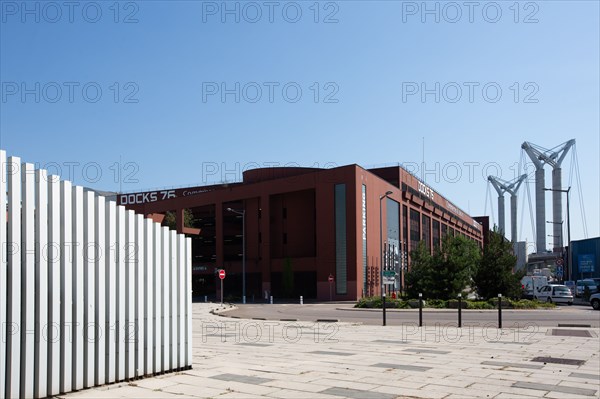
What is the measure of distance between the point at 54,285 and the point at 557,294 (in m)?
50.3

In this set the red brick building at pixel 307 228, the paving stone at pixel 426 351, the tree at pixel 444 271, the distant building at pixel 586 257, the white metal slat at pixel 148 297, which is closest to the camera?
the white metal slat at pixel 148 297

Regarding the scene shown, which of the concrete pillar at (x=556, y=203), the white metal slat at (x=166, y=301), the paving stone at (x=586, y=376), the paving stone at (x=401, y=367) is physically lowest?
the paving stone at (x=586, y=376)

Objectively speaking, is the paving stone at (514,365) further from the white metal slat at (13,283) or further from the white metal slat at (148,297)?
the white metal slat at (13,283)

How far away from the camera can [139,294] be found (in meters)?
9.96

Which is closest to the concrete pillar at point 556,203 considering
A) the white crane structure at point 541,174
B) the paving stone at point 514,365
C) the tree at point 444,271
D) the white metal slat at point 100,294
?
the white crane structure at point 541,174

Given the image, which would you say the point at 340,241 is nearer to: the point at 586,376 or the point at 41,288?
the point at 586,376

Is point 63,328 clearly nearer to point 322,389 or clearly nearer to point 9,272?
point 9,272

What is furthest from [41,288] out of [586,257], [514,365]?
[586,257]

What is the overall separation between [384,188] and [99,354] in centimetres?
6534

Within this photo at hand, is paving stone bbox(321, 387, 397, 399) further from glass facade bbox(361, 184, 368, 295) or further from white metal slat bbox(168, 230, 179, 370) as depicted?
glass facade bbox(361, 184, 368, 295)

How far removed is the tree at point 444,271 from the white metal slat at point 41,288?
131 feet

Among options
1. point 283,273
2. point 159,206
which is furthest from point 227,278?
point 159,206

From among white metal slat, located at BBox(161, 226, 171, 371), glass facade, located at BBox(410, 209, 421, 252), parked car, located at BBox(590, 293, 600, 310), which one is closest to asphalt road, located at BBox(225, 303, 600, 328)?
parked car, located at BBox(590, 293, 600, 310)

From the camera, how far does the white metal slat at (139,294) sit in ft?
32.2
